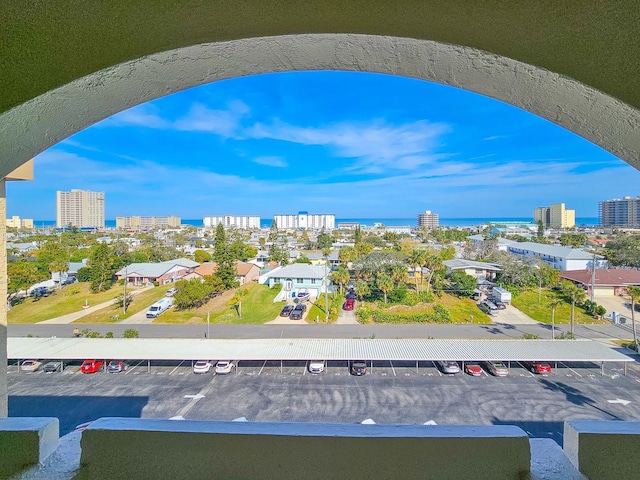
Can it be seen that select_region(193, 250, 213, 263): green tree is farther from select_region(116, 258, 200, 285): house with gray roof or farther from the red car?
the red car

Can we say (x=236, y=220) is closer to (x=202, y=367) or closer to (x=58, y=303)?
(x=58, y=303)

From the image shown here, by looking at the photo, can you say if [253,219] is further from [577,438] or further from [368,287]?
[577,438]

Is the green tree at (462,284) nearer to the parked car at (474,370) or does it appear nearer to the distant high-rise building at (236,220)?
the parked car at (474,370)

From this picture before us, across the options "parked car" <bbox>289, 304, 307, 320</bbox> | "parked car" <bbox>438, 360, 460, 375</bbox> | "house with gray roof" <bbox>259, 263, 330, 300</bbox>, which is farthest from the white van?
"parked car" <bbox>438, 360, 460, 375</bbox>

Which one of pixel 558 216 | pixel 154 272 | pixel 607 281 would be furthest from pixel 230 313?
pixel 558 216

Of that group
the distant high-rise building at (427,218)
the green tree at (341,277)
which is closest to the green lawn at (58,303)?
the green tree at (341,277)

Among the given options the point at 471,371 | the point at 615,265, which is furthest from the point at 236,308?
the point at 615,265
